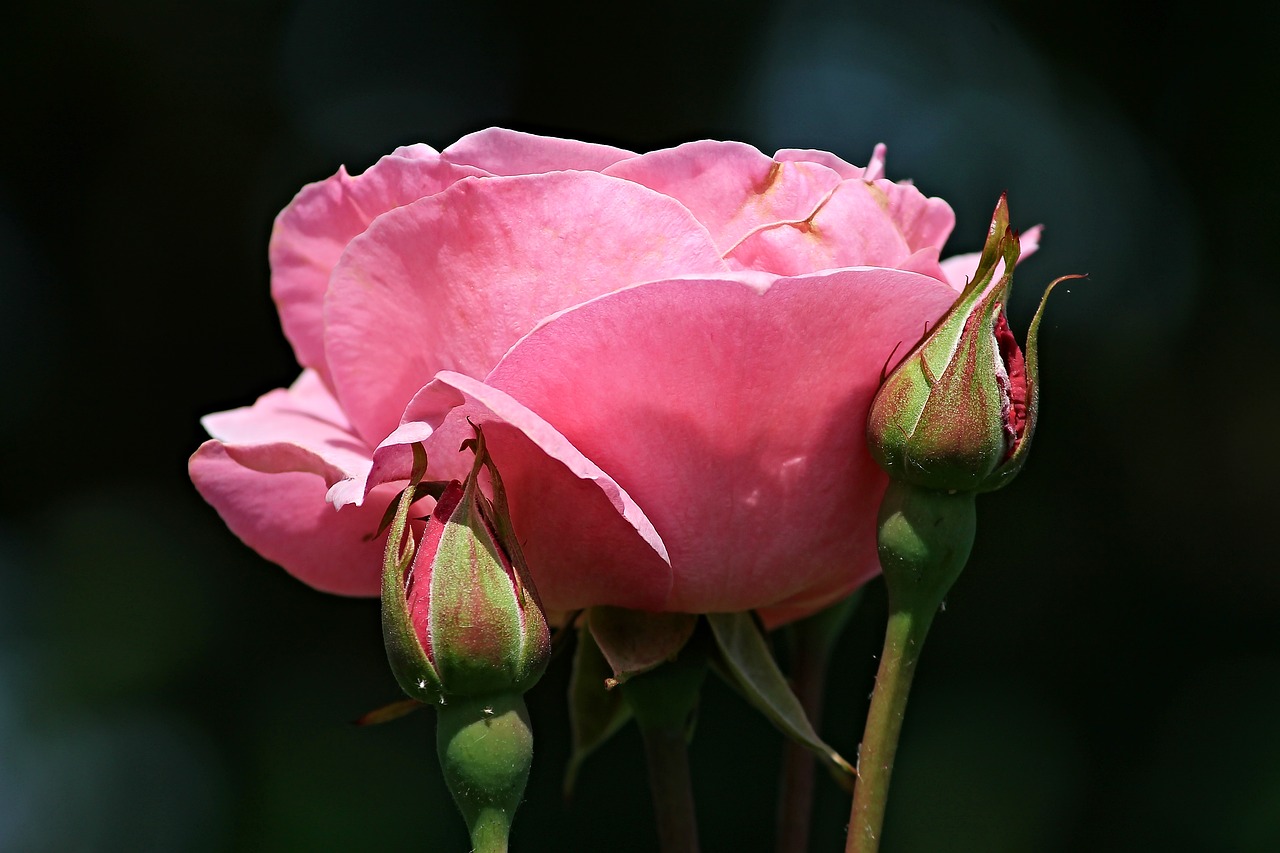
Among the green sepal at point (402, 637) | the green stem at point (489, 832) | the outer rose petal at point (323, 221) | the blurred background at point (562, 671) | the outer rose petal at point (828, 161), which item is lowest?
the blurred background at point (562, 671)

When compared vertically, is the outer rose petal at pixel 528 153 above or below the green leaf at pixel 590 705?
above

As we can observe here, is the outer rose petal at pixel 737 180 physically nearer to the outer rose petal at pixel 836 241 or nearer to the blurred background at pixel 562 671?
the outer rose petal at pixel 836 241

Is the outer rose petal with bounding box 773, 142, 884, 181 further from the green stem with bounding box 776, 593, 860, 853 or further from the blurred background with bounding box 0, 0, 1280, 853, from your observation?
the blurred background with bounding box 0, 0, 1280, 853

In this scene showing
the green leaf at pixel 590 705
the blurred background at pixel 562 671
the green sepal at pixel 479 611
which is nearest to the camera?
the green sepal at pixel 479 611

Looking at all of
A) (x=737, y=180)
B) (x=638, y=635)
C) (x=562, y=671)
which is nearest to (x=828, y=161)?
(x=737, y=180)

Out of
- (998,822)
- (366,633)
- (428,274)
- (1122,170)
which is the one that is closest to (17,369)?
(366,633)

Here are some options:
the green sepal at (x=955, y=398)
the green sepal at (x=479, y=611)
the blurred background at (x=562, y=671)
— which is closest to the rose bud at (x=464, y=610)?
the green sepal at (x=479, y=611)

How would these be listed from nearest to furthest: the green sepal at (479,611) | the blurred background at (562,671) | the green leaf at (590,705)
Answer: the green sepal at (479,611)
the green leaf at (590,705)
the blurred background at (562,671)

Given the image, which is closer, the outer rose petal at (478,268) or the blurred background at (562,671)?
the outer rose petal at (478,268)
